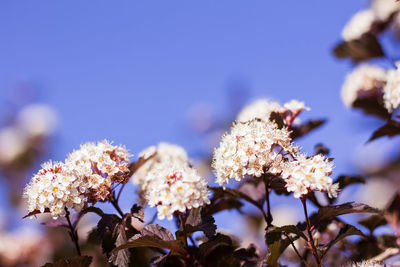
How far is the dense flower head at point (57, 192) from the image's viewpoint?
183 centimetres

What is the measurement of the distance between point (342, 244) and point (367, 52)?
72.4 inches

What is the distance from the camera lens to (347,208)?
1.76 m

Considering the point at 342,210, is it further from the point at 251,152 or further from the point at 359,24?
the point at 359,24

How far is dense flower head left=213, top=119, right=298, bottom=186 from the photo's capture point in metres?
1.83

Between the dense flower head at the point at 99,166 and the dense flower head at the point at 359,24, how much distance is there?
2942mm

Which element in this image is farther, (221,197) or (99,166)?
(221,197)

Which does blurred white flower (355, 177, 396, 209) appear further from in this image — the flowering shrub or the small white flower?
the small white flower

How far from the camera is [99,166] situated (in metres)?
2.07

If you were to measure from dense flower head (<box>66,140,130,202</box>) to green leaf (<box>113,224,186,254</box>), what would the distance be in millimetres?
293

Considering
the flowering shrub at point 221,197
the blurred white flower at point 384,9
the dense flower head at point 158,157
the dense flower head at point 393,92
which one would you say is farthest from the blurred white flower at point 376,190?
the dense flower head at point 158,157

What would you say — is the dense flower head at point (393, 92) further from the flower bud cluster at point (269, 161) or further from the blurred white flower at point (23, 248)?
the blurred white flower at point (23, 248)

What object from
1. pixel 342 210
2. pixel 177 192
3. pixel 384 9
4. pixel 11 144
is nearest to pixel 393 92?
pixel 342 210

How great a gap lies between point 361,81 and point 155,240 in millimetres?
3120

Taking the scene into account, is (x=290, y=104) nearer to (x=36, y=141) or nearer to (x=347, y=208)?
(x=347, y=208)
